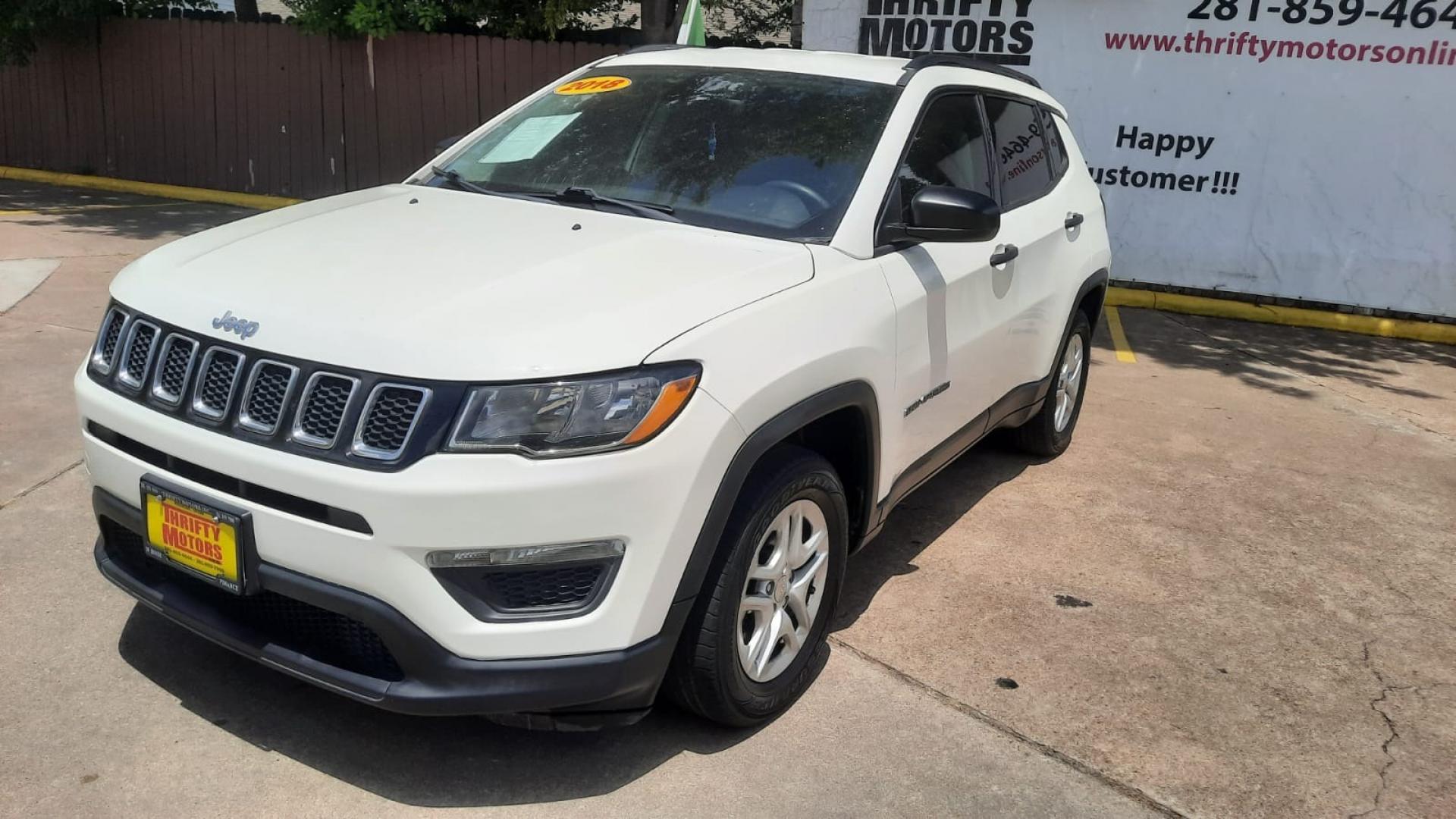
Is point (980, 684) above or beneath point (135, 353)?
beneath

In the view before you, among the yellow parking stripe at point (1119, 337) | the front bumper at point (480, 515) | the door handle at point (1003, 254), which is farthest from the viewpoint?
the yellow parking stripe at point (1119, 337)

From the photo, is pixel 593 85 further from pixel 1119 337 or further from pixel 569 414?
pixel 1119 337

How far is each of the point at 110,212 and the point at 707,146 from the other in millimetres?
9451

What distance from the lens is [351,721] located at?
3332 millimetres

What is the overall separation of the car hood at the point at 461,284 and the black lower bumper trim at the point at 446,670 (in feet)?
1.77

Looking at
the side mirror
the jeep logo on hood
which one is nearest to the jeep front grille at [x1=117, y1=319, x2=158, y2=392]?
the jeep logo on hood

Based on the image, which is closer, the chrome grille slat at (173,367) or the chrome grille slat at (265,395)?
the chrome grille slat at (265,395)

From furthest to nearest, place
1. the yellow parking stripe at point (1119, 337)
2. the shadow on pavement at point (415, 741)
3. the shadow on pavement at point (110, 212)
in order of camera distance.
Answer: the shadow on pavement at point (110, 212), the yellow parking stripe at point (1119, 337), the shadow on pavement at point (415, 741)

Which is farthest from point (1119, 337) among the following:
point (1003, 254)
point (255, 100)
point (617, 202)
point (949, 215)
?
point (255, 100)

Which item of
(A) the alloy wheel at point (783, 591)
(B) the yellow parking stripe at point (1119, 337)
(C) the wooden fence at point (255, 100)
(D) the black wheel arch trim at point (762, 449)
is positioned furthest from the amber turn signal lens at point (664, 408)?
(C) the wooden fence at point (255, 100)

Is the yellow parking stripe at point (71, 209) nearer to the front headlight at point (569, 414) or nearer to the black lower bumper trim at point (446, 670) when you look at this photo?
the black lower bumper trim at point (446, 670)

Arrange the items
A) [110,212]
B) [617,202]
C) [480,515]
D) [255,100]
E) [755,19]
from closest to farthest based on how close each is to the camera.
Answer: [480,515], [617,202], [110,212], [255,100], [755,19]

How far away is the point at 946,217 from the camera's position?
3773mm

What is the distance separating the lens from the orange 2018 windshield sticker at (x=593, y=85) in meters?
4.52
